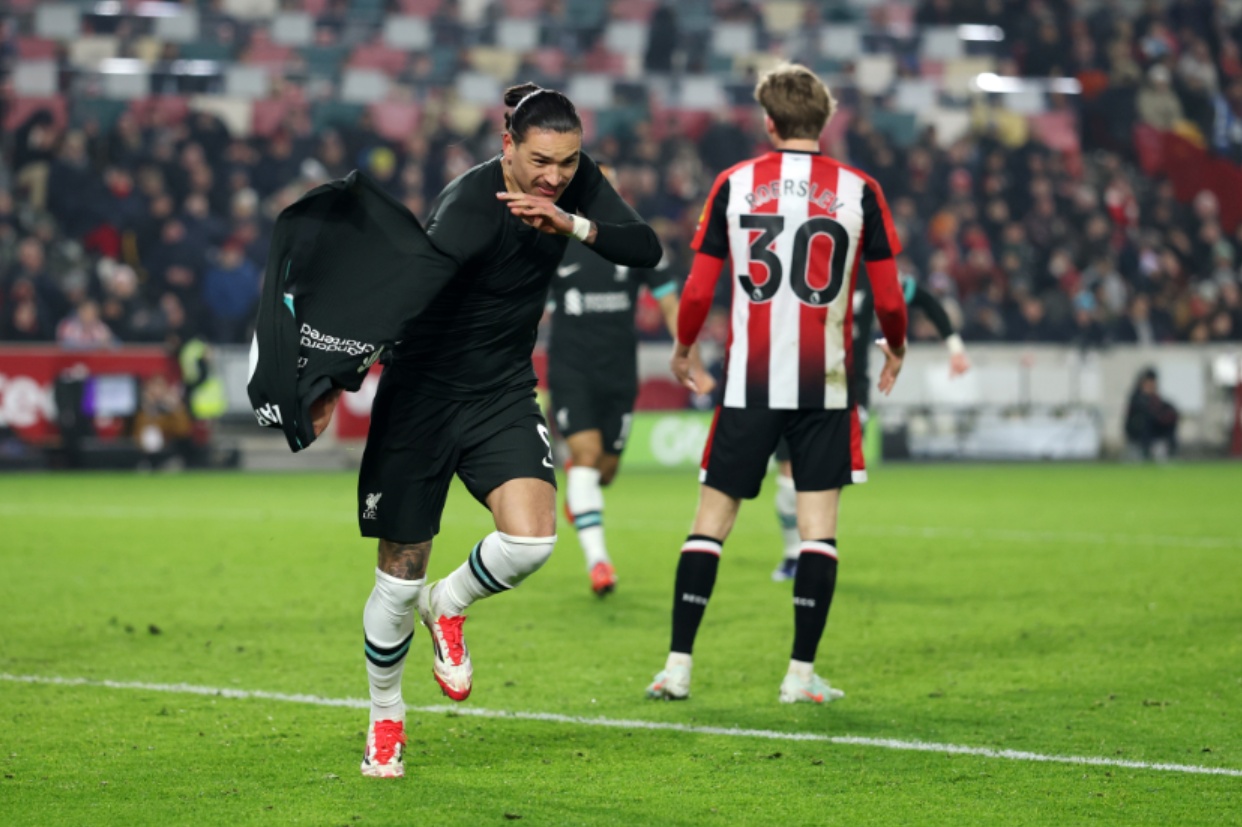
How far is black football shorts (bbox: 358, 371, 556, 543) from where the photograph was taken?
16.1ft

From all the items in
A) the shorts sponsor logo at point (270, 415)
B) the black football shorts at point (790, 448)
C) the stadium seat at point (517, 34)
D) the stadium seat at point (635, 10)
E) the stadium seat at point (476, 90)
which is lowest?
the black football shorts at point (790, 448)

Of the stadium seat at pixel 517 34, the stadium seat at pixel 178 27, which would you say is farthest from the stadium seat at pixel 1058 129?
the stadium seat at pixel 178 27

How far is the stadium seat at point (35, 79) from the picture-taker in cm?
2289

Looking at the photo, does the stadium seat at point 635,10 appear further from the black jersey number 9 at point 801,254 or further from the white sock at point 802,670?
the white sock at point 802,670

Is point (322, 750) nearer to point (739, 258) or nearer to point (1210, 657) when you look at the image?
point (739, 258)

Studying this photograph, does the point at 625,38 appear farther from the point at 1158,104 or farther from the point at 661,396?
the point at 1158,104

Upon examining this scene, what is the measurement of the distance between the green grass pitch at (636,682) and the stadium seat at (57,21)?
1355 centimetres

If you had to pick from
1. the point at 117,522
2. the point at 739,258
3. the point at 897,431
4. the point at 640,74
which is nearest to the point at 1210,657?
the point at 739,258

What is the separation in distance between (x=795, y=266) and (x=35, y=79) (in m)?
19.5

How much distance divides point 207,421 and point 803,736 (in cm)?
1565

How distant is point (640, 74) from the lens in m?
26.5

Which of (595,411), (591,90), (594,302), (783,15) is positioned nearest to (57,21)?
(591,90)

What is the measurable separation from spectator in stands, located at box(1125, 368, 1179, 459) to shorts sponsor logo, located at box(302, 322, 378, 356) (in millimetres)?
19158

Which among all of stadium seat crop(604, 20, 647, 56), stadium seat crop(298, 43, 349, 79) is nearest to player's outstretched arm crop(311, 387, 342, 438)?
stadium seat crop(298, 43, 349, 79)
